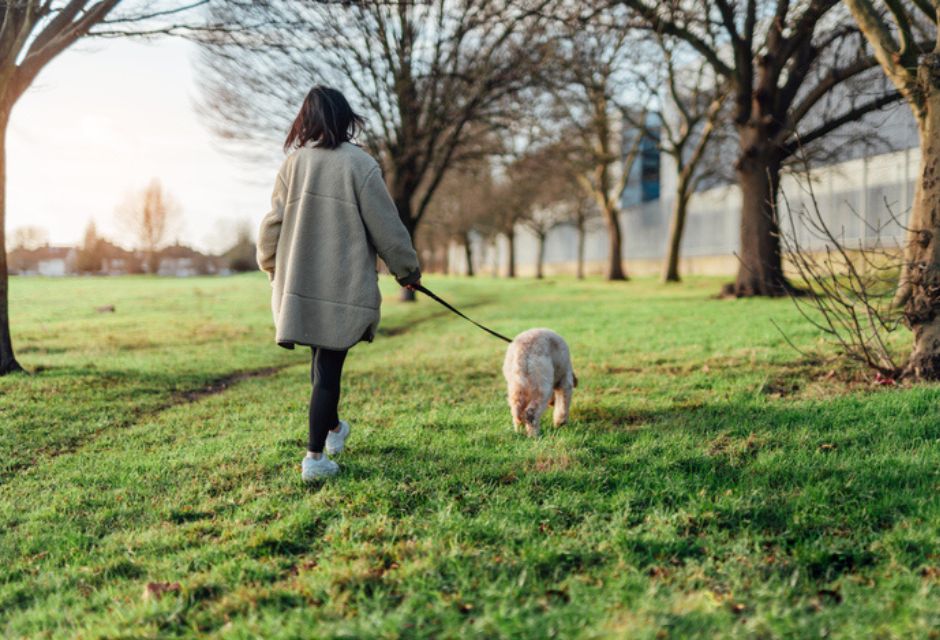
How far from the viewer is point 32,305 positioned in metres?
16.4

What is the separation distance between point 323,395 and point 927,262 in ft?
16.8

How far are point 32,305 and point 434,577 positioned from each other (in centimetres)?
1714

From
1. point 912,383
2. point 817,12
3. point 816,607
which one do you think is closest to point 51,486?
point 816,607

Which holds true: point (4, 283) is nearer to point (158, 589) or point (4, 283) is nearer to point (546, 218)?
point (158, 589)

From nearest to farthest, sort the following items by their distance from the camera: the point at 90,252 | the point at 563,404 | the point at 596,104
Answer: the point at 563,404 < the point at 596,104 < the point at 90,252

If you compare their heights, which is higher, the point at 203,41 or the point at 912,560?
the point at 203,41

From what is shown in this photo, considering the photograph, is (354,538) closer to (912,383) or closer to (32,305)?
(912,383)

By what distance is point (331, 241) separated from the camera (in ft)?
13.6

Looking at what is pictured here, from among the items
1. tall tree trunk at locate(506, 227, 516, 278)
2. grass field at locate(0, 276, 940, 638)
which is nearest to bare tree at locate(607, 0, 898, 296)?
grass field at locate(0, 276, 940, 638)

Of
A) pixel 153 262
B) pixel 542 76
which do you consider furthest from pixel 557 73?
pixel 153 262

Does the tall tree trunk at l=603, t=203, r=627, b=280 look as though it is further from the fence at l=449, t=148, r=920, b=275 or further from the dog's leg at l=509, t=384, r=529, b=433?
the dog's leg at l=509, t=384, r=529, b=433

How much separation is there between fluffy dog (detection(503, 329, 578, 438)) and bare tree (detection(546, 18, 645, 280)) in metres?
8.28

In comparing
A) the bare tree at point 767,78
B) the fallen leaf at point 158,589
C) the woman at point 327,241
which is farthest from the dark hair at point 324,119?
the bare tree at point 767,78

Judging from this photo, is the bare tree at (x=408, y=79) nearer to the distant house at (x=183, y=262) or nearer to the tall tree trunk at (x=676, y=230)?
the tall tree trunk at (x=676, y=230)
